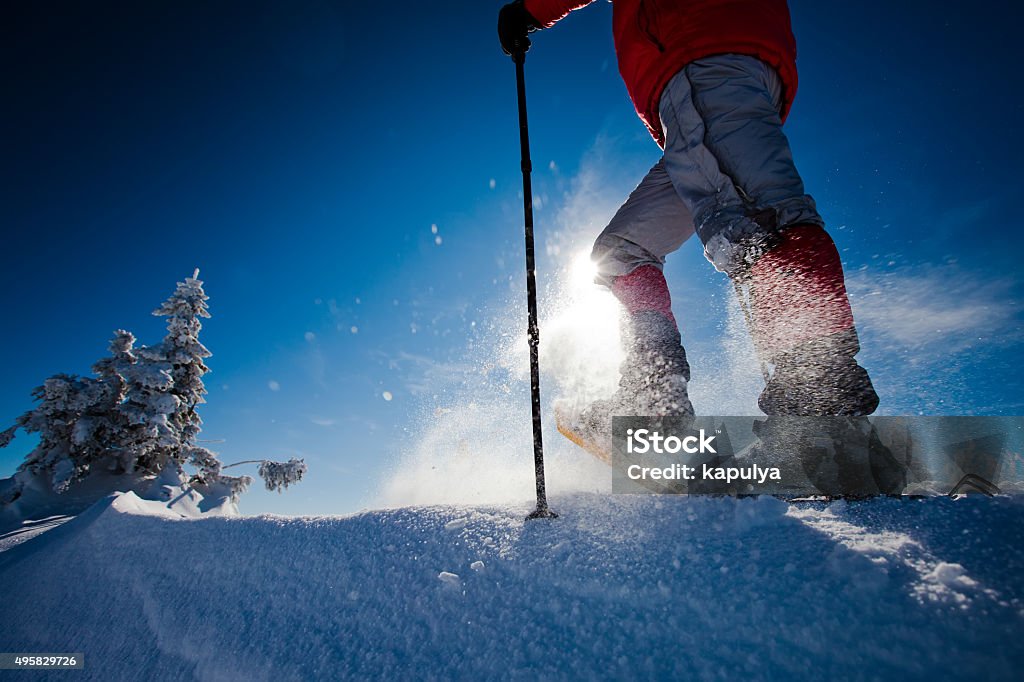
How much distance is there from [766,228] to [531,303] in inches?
44.2

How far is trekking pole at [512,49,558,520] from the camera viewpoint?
1577 millimetres

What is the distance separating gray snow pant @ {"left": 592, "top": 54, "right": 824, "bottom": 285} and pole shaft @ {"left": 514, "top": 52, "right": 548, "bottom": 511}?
0.80 metres

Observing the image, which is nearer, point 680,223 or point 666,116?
point 666,116

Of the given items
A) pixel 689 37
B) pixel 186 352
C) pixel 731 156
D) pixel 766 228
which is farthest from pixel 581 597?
pixel 186 352

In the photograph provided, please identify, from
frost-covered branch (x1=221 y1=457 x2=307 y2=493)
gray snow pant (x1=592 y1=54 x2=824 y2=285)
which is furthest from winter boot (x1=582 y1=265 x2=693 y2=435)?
frost-covered branch (x1=221 y1=457 x2=307 y2=493)

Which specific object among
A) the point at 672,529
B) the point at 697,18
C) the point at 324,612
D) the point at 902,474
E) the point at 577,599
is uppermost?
the point at 697,18

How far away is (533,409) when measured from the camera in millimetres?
1804

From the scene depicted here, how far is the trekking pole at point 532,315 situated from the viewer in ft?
5.18

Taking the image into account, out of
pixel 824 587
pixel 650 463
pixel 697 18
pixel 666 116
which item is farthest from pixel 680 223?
pixel 824 587

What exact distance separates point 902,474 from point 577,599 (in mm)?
1446

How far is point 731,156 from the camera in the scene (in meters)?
1.91

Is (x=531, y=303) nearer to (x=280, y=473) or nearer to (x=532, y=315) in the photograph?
(x=532, y=315)

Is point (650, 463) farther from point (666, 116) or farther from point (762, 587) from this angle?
point (666, 116)

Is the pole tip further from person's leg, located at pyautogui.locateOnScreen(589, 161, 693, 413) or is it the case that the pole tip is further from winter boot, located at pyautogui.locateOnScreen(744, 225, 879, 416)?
winter boot, located at pyautogui.locateOnScreen(744, 225, 879, 416)
